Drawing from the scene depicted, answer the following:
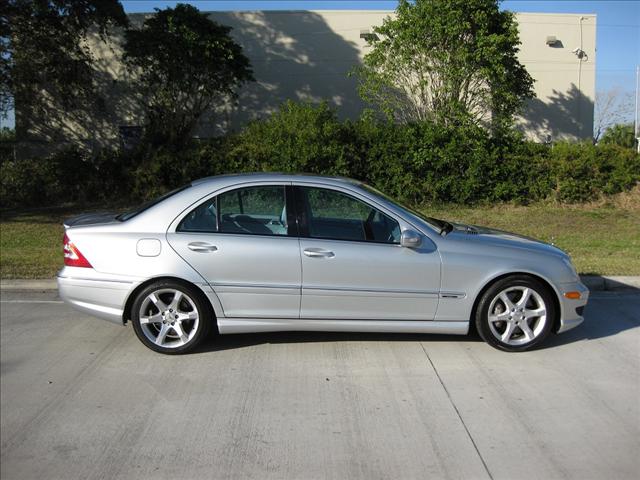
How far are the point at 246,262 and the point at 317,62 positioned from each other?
17.4 m

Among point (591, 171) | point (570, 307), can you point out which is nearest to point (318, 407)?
point (570, 307)

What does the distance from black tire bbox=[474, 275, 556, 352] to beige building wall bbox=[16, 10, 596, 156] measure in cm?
1652

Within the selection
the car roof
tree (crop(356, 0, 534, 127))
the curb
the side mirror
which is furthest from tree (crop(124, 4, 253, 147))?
the side mirror

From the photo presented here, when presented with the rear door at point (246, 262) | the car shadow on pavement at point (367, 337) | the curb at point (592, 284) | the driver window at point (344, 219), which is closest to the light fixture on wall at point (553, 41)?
the curb at point (592, 284)

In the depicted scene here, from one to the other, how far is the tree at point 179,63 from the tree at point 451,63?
141 inches

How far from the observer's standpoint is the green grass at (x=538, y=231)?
8.67 meters

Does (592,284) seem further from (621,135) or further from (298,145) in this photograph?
(621,135)

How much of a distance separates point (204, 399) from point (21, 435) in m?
1.19

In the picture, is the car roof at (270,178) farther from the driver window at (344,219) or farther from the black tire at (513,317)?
the black tire at (513,317)

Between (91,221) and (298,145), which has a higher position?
(298,145)

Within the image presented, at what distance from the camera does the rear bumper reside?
525cm

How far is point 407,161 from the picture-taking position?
45.0 ft

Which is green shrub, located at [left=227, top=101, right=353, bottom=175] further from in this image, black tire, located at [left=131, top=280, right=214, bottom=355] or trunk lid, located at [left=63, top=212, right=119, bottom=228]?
black tire, located at [left=131, top=280, right=214, bottom=355]

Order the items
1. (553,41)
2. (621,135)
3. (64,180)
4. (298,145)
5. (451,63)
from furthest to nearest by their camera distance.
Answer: (621,135) → (553,41) → (64,180) → (451,63) → (298,145)
